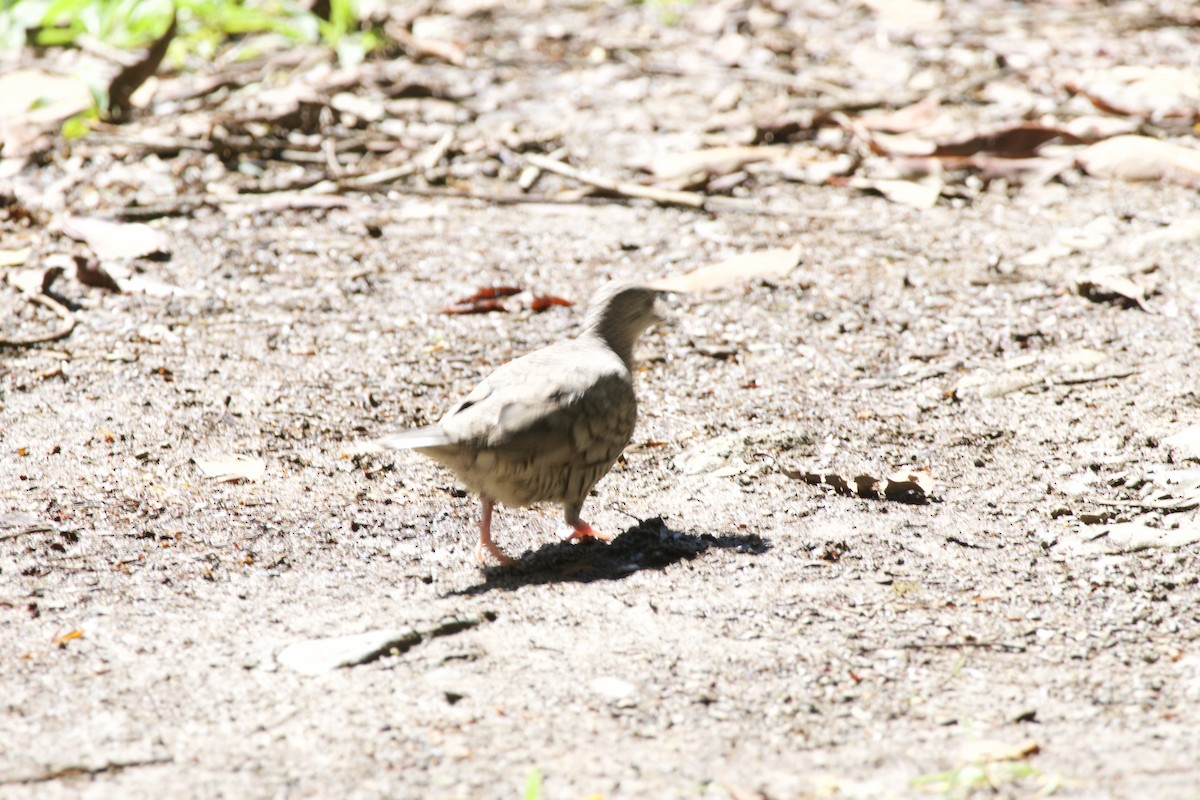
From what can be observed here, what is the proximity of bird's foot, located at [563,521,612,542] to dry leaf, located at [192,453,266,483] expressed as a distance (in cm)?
120

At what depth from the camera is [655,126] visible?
8.39m

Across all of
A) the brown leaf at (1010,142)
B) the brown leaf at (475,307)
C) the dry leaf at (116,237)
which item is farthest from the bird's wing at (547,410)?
the brown leaf at (1010,142)

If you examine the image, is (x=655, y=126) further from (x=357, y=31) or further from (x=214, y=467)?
(x=214, y=467)

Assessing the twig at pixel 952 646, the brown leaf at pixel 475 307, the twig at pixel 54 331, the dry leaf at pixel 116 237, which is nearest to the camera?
the twig at pixel 952 646

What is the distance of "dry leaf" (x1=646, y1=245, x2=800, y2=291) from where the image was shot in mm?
6320

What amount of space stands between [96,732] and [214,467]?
180 cm

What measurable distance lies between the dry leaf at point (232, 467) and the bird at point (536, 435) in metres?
0.82

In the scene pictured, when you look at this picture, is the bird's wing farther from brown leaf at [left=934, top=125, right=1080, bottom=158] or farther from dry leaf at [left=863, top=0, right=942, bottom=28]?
dry leaf at [left=863, top=0, right=942, bottom=28]

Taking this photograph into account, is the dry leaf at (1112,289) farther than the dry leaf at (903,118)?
No

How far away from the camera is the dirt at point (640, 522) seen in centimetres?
293

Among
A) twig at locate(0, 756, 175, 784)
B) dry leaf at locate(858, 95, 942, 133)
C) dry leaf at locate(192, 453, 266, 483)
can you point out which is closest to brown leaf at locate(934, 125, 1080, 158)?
dry leaf at locate(858, 95, 942, 133)

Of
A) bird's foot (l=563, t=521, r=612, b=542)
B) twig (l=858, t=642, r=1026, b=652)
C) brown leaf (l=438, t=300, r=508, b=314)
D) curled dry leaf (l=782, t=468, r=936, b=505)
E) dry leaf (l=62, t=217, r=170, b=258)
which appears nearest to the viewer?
twig (l=858, t=642, r=1026, b=652)

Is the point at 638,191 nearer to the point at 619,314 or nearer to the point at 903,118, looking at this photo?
the point at 903,118

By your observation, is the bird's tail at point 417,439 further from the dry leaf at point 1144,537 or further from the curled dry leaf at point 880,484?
the dry leaf at point 1144,537
